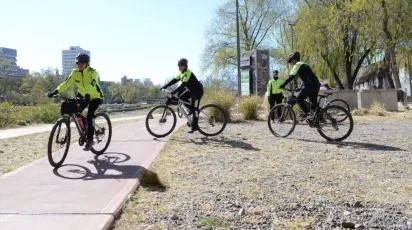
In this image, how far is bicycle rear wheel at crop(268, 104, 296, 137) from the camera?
10820mm

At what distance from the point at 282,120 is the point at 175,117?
2282mm

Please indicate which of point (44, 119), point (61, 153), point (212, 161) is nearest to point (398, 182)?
point (212, 161)

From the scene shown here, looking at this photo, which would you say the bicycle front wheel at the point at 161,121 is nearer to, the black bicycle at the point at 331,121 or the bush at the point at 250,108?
the black bicycle at the point at 331,121

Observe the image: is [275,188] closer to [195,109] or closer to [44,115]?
[195,109]

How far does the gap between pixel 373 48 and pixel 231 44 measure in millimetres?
21654

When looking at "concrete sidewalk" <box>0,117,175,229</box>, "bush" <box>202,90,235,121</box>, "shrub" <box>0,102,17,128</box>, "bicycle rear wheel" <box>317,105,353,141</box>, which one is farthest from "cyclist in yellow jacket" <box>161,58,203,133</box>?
"shrub" <box>0,102,17,128</box>

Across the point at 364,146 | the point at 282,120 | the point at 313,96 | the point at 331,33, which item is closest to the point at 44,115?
the point at 282,120

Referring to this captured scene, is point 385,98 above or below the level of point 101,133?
above

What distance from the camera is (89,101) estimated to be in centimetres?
808

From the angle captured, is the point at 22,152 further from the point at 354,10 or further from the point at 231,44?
the point at 231,44

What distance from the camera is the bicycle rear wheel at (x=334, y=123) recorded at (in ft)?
33.2

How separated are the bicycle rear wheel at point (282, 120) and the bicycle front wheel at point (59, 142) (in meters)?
4.96

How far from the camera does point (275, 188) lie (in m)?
5.74

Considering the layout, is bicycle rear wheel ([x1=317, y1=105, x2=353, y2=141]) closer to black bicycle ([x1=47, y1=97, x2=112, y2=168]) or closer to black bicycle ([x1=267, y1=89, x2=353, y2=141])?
black bicycle ([x1=267, y1=89, x2=353, y2=141])
